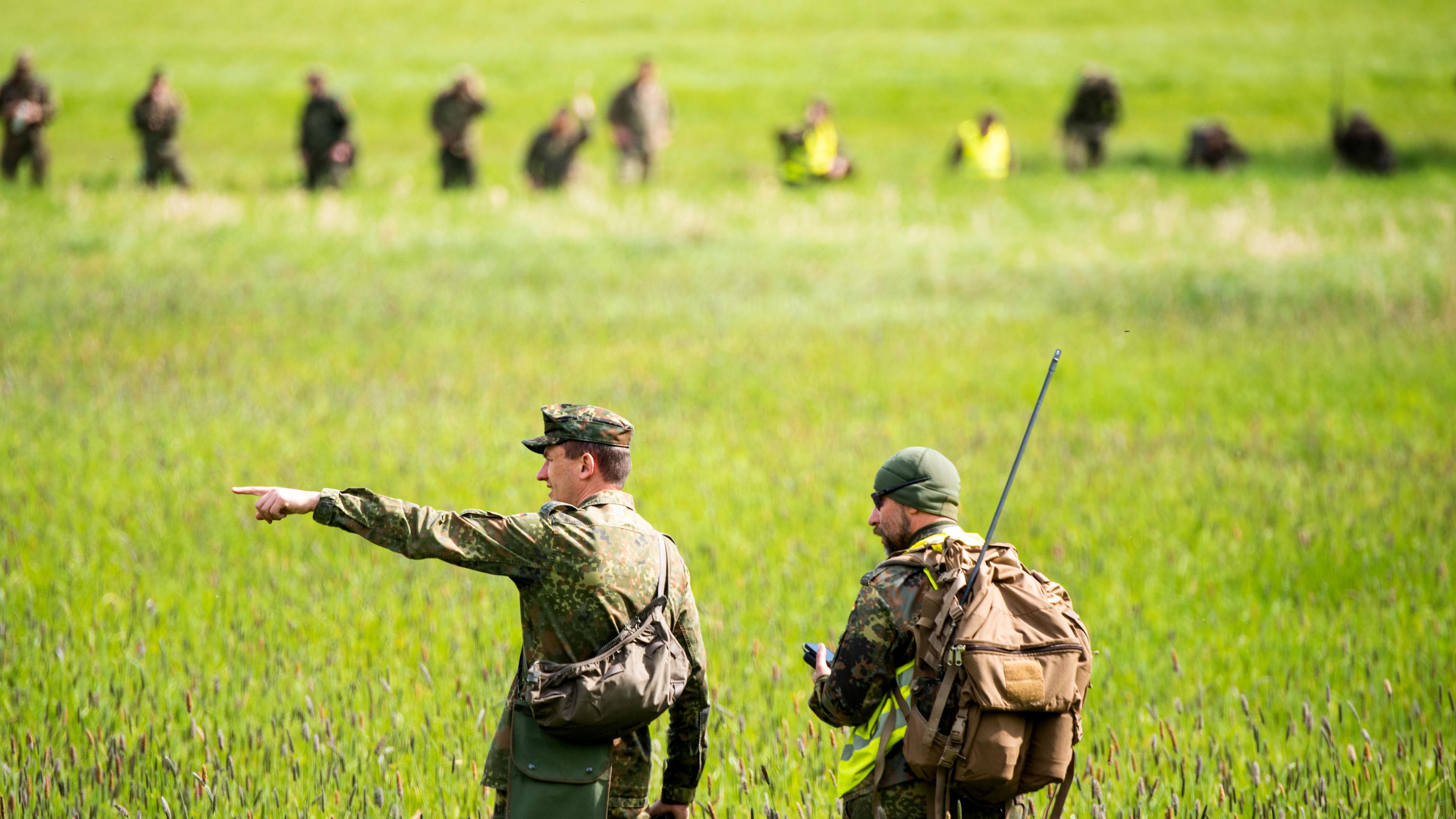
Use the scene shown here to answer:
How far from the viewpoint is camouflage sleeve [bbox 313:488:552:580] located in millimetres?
3539

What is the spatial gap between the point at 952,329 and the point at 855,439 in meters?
5.12

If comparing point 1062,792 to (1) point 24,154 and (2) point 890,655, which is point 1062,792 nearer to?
(2) point 890,655

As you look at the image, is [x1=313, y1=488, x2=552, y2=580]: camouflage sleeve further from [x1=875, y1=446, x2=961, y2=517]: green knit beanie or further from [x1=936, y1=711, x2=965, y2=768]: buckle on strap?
[x1=936, y1=711, x2=965, y2=768]: buckle on strap

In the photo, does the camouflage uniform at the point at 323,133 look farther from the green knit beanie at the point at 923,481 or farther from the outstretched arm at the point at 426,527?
the green knit beanie at the point at 923,481

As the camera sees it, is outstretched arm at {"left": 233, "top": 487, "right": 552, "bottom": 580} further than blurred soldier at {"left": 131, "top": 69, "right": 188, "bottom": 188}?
No

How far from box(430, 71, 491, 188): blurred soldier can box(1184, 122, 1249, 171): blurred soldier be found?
15.4 metres

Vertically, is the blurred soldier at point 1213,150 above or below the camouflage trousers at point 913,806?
above

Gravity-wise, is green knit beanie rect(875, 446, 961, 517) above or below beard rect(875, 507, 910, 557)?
above

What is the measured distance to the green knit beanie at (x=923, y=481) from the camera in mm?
3803

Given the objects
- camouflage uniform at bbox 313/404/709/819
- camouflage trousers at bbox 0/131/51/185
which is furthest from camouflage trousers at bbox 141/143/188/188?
camouflage uniform at bbox 313/404/709/819

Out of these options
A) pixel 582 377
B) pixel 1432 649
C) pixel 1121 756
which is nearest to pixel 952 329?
pixel 582 377

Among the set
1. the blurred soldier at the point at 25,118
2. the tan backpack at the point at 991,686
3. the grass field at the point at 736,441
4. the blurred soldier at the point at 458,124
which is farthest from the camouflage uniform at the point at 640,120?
the tan backpack at the point at 991,686

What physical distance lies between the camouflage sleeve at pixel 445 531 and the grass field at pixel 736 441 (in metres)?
A: 1.24

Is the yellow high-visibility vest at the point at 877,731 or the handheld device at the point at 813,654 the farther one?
the handheld device at the point at 813,654
